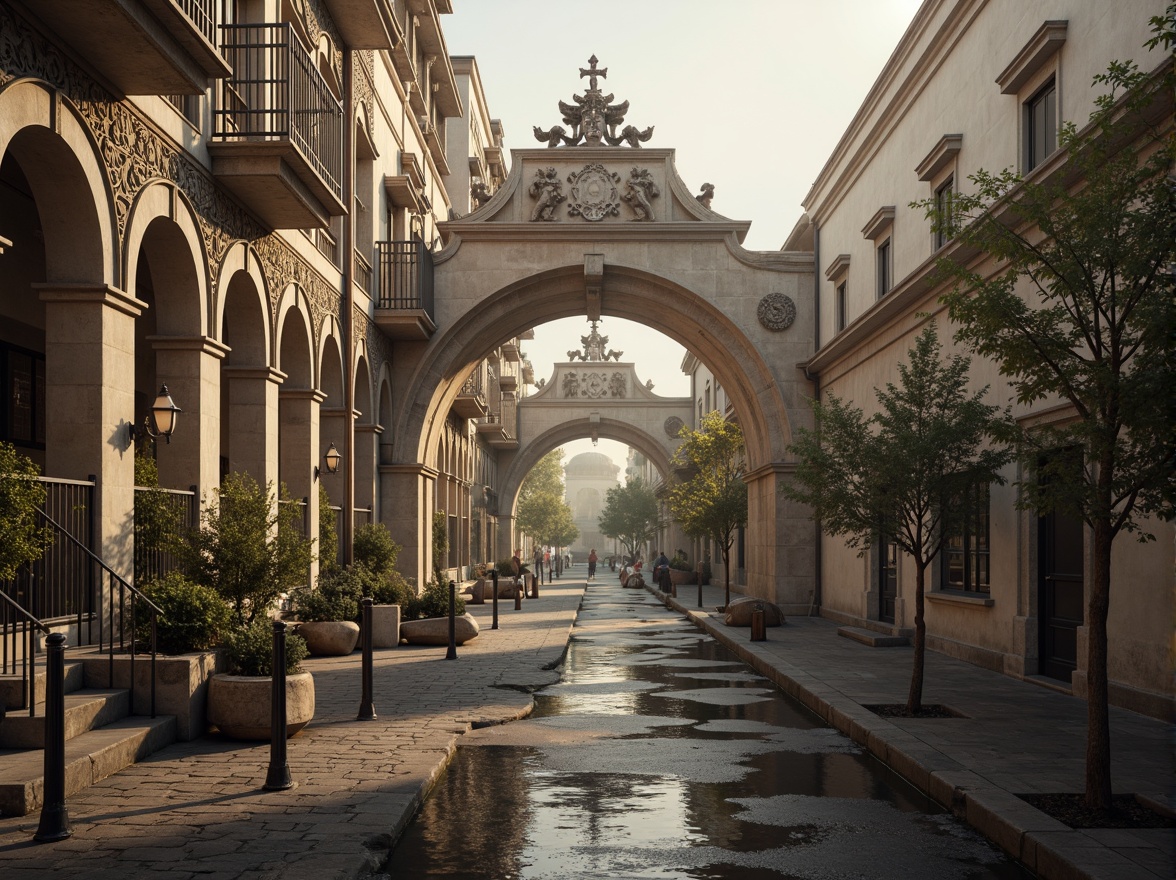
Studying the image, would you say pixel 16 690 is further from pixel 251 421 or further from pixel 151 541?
pixel 251 421


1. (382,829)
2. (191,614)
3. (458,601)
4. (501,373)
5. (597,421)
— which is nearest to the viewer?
(382,829)

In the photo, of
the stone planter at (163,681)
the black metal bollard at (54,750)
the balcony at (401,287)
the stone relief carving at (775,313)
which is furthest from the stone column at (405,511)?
the black metal bollard at (54,750)

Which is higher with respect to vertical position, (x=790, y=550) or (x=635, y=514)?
(x=790, y=550)

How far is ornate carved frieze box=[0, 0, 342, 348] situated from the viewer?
8.31 metres

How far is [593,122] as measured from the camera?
26.2 metres

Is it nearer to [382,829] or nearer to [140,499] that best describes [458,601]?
[140,499]

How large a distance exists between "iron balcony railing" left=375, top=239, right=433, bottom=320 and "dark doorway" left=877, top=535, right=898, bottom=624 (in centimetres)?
1033

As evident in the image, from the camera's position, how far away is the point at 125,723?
8.33 metres

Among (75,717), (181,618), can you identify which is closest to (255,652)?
(181,618)

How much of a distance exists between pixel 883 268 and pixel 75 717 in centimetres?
1676

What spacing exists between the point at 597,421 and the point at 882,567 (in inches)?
1290

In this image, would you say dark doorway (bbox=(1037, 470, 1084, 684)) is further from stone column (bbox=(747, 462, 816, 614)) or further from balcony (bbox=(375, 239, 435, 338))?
balcony (bbox=(375, 239, 435, 338))

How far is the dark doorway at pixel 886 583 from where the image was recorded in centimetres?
2052

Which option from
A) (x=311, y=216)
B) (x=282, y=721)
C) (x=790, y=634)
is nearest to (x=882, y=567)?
(x=790, y=634)
